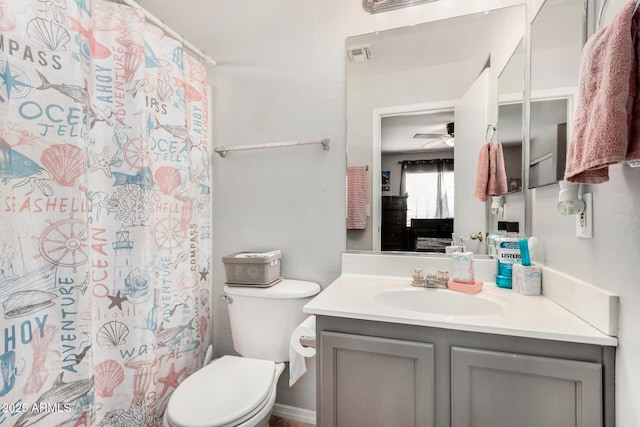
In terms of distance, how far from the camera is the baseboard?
1.55 meters

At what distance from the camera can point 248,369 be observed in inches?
50.4

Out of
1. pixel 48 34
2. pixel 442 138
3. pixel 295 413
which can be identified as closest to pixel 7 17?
pixel 48 34

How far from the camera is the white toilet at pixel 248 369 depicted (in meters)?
1.03

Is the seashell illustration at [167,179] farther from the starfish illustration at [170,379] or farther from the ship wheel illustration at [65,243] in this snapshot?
the starfish illustration at [170,379]

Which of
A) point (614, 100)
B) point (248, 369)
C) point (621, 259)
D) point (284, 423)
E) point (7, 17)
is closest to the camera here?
point (614, 100)

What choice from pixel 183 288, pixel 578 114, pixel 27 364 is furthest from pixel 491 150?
pixel 27 364

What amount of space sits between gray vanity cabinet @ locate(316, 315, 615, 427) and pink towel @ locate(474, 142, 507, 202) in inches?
27.1

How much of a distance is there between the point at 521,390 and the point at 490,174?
33.4 inches

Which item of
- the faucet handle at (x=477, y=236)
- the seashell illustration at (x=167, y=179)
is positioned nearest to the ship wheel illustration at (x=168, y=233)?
the seashell illustration at (x=167, y=179)

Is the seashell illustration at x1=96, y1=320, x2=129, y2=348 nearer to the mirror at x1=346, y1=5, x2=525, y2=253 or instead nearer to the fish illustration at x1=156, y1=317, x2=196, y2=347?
the fish illustration at x1=156, y1=317, x2=196, y2=347

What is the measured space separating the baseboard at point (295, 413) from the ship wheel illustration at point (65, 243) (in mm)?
1249

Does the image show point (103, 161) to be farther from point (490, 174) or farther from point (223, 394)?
point (490, 174)

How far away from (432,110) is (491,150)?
1.03 feet

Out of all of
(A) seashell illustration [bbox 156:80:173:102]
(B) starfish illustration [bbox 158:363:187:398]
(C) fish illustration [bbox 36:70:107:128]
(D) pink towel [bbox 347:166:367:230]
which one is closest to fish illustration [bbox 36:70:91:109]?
(C) fish illustration [bbox 36:70:107:128]
